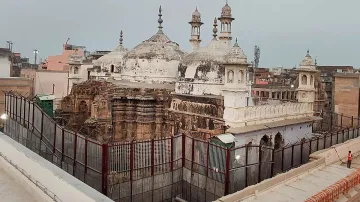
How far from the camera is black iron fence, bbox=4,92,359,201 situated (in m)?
8.70

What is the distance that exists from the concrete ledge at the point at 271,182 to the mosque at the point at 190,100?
124 inches

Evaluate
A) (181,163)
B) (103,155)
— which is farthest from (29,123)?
(181,163)

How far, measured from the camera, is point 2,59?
2936 cm

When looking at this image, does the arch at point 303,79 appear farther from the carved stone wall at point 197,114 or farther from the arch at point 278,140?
the carved stone wall at point 197,114

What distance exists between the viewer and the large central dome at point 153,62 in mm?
18641

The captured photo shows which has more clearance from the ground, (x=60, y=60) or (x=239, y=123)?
(x=60, y=60)

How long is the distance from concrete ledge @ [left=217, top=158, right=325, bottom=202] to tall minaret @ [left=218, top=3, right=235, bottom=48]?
33.6ft

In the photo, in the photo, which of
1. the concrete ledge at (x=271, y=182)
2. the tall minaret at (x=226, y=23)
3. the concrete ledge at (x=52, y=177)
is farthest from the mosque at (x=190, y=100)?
the concrete ledge at (x=52, y=177)

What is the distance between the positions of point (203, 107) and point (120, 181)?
6.22 metres

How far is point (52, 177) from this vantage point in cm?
588

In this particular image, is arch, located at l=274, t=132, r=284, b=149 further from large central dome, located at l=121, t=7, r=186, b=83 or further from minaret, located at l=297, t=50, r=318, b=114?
large central dome, located at l=121, t=7, r=186, b=83

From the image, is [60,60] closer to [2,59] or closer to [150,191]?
Answer: [2,59]

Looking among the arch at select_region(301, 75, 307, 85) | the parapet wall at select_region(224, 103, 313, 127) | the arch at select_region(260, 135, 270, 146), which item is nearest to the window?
the parapet wall at select_region(224, 103, 313, 127)

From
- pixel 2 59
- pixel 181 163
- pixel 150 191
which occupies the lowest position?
pixel 150 191
